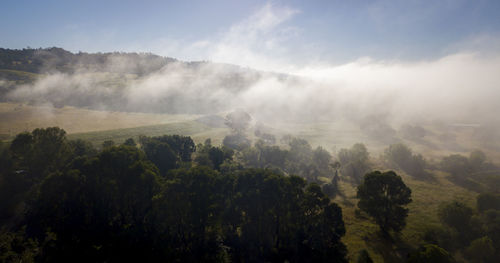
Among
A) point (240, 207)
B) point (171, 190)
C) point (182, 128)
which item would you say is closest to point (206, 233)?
point (240, 207)

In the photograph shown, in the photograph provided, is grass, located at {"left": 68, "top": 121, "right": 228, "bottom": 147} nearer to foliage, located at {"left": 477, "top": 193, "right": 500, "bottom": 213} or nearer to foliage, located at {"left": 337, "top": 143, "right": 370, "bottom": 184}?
foliage, located at {"left": 337, "top": 143, "right": 370, "bottom": 184}

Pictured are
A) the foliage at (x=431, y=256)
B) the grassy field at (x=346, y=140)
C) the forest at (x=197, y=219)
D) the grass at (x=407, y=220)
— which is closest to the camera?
the foliage at (x=431, y=256)

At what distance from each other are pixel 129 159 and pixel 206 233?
24.6 m

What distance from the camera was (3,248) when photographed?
3712cm

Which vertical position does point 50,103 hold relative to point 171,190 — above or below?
above

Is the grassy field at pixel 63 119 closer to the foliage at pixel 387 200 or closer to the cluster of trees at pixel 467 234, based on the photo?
the foliage at pixel 387 200

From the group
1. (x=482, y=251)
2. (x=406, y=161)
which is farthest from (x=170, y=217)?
(x=406, y=161)

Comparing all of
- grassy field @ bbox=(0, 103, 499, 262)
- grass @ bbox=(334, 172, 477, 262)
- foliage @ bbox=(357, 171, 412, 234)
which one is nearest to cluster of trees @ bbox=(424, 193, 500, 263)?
grass @ bbox=(334, 172, 477, 262)

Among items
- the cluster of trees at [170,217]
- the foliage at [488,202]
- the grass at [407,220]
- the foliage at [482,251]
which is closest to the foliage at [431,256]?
the grass at [407,220]

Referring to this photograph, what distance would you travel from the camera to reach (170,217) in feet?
138

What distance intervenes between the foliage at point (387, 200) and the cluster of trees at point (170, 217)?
1217 centimetres

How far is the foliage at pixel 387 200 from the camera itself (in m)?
49.3

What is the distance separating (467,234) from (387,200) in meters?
16.7

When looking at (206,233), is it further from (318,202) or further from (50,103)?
(50,103)
